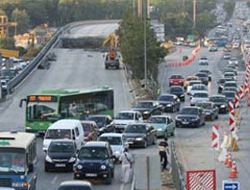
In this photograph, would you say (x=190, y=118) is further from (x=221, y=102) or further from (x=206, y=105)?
(x=221, y=102)

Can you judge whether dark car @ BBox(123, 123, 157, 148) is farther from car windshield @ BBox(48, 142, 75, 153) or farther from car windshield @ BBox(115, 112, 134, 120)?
car windshield @ BBox(48, 142, 75, 153)

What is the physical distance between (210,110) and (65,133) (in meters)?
20.3

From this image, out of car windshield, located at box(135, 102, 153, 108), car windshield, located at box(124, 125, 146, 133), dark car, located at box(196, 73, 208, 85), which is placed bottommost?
dark car, located at box(196, 73, 208, 85)

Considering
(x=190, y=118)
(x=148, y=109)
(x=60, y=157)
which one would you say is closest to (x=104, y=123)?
(x=190, y=118)

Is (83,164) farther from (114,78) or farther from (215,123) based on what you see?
(114,78)

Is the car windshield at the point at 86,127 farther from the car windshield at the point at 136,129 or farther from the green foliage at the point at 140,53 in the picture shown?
the green foliage at the point at 140,53

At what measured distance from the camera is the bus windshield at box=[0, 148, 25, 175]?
26.1 metres

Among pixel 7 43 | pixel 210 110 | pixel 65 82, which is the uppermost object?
pixel 210 110

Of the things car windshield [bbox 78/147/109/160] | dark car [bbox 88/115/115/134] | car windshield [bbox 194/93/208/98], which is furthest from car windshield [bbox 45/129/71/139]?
car windshield [bbox 194/93/208/98]


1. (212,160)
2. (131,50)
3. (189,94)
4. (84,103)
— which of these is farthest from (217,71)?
(212,160)

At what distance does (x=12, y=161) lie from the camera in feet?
86.4

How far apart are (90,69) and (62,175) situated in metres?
61.3

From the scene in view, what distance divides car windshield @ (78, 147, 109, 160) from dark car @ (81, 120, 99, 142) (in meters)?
8.46

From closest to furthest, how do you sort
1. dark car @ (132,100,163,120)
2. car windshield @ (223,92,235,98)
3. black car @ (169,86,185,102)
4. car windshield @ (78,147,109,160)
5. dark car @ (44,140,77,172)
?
1. car windshield @ (78,147,109,160)
2. dark car @ (44,140,77,172)
3. dark car @ (132,100,163,120)
4. car windshield @ (223,92,235,98)
5. black car @ (169,86,185,102)
